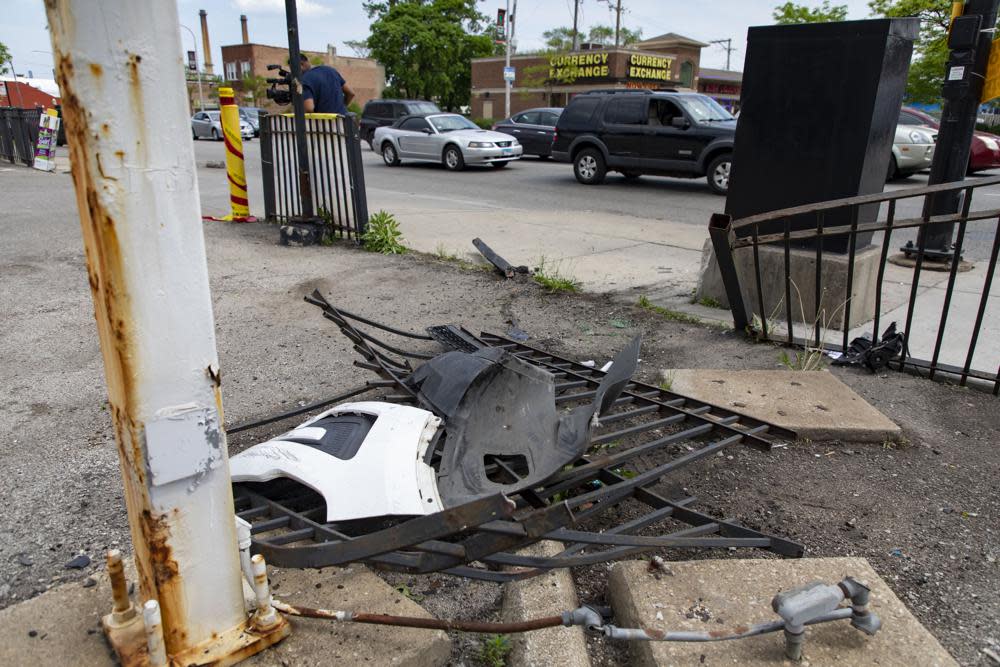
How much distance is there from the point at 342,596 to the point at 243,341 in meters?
3.07

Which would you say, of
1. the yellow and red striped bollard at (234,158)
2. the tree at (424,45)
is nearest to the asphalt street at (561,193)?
the yellow and red striped bollard at (234,158)

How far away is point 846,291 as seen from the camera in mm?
4723

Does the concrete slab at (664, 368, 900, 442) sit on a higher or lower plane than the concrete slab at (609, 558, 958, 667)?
lower

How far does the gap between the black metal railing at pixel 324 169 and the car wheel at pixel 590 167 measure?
7.75m

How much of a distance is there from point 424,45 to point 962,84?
4682 cm

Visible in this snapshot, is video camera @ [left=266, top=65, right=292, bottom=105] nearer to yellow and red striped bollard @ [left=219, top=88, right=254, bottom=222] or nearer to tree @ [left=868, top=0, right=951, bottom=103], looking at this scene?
yellow and red striped bollard @ [left=219, top=88, right=254, bottom=222]

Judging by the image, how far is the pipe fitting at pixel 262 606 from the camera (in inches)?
69.0

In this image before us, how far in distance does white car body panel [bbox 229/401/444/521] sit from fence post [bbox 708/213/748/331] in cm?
246

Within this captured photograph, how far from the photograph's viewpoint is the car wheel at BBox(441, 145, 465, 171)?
1823 cm

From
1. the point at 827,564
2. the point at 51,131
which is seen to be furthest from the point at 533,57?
the point at 827,564

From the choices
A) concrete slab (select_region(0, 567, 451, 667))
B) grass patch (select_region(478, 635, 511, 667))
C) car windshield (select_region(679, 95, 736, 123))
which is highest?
car windshield (select_region(679, 95, 736, 123))

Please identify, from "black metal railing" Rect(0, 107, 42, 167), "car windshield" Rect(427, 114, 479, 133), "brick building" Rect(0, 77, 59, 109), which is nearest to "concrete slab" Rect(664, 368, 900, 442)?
"car windshield" Rect(427, 114, 479, 133)

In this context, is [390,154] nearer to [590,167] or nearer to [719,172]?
[590,167]

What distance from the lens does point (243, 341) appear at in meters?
4.81
